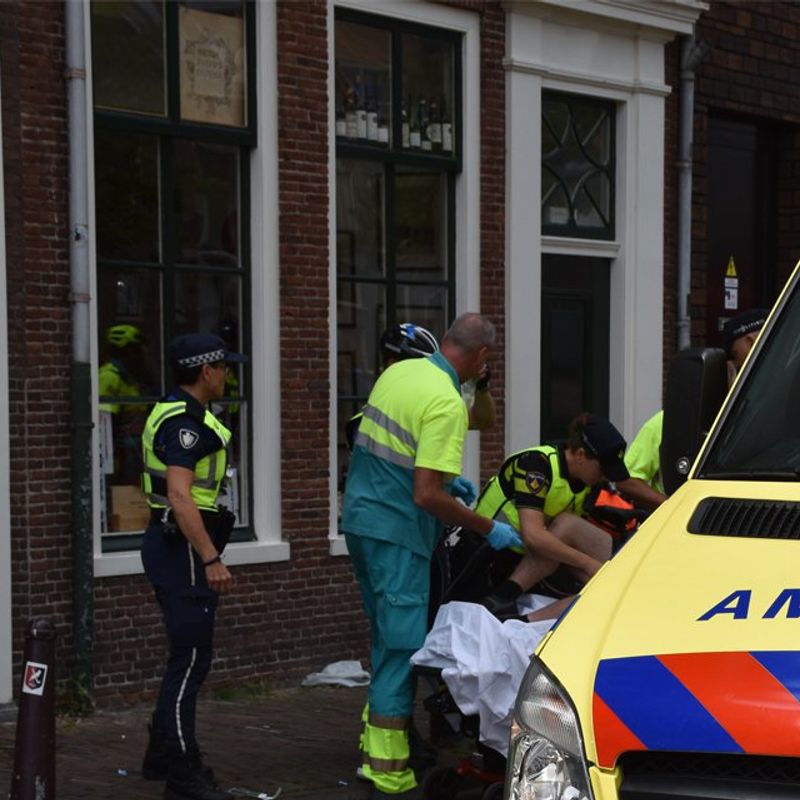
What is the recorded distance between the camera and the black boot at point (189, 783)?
7250mm

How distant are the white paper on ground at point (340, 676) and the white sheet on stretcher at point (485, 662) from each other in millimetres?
4103

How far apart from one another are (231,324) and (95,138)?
5.02 ft

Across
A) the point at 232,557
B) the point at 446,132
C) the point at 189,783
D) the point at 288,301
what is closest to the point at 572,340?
the point at 446,132

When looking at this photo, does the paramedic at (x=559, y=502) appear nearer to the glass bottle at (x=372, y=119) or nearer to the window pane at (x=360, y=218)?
the window pane at (x=360, y=218)

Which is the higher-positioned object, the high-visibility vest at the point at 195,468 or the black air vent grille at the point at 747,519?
the black air vent grille at the point at 747,519

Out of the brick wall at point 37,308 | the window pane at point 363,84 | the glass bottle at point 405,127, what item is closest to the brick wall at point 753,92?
the glass bottle at point 405,127

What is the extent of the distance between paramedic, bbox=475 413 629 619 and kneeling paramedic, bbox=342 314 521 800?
13 cm

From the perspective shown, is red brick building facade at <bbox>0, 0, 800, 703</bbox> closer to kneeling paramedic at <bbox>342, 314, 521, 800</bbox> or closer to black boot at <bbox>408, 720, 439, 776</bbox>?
black boot at <bbox>408, 720, 439, 776</bbox>

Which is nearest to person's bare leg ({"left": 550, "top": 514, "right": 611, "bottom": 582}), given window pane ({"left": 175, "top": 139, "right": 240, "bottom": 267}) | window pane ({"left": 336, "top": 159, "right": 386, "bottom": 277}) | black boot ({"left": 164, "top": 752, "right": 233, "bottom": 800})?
black boot ({"left": 164, "top": 752, "right": 233, "bottom": 800})

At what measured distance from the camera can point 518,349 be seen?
500 inches

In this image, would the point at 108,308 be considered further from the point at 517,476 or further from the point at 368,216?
the point at 517,476

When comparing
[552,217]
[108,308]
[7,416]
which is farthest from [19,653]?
[552,217]

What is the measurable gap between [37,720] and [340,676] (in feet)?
15.4

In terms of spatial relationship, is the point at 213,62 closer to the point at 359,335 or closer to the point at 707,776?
the point at 359,335
